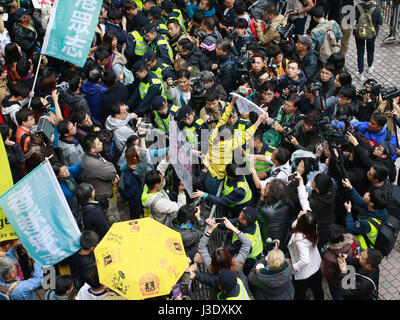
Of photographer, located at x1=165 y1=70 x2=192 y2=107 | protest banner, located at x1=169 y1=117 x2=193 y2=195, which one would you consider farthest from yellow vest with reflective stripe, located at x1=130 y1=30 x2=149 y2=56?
protest banner, located at x1=169 y1=117 x2=193 y2=195

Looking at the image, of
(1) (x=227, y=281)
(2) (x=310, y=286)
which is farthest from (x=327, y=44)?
(1) (x=227, y=281)

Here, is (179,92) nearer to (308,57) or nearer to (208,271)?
(308,57)

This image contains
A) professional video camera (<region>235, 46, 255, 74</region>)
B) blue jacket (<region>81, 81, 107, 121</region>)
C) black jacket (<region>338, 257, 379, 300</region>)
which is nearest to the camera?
black jacket (<region>338, 257, 379, 300</region>)

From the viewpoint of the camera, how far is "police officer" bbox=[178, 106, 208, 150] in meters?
8.00

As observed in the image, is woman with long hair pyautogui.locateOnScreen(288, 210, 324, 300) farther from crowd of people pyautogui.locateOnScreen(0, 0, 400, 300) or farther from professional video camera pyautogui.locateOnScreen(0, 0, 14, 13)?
professional video camera pyautogui.locateOnScreen(0, 0, 14, 13)

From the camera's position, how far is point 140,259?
217 inches

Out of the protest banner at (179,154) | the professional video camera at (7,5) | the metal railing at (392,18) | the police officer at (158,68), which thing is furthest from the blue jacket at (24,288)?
the metal railing at (392,18)

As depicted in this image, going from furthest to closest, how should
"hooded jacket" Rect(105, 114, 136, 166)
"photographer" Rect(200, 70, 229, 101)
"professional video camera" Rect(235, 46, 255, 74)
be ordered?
"professional video camera" Rect(235, 46, 255, 74)
"photographer" Rect(200, 70, 229, 101)
"hooded jacket" Rect(105, 114, 136, 166)

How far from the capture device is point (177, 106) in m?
8.66

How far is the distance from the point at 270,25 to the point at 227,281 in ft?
20.7

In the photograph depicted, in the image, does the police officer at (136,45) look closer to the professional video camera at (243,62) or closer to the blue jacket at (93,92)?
the blue jacket at (93,92)

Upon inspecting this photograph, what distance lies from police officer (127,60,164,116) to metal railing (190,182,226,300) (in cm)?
232
